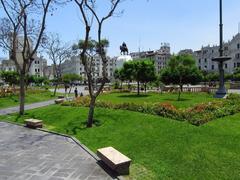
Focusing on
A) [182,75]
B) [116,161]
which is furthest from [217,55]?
[116,161]

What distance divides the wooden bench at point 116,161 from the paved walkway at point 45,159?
28 cm

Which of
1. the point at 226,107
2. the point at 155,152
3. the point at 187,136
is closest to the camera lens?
the point at 155,152

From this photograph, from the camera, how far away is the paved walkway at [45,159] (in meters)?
7.75

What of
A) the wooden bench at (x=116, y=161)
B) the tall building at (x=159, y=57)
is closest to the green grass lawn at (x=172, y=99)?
the wooden bench at (x=116, y=161)

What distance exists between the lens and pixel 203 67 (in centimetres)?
10075

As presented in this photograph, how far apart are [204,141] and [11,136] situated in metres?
8.49

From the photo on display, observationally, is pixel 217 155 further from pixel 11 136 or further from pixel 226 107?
pixel 11 136

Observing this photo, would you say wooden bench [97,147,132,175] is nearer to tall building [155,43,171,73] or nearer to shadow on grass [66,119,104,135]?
shadow on grass [66,119,104,135]

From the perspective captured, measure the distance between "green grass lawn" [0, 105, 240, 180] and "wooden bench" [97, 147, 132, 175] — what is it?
288 mm

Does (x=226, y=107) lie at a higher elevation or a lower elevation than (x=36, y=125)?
higher

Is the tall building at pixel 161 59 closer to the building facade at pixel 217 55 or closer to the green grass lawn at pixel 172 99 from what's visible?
the building facade at pixel 217 55

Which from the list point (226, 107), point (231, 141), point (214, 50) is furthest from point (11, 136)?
point (214, 50)

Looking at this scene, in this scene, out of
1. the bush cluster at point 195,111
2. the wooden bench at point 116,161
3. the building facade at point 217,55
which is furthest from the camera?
the building facade at point 217,55

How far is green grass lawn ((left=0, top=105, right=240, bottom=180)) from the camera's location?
306 inches
